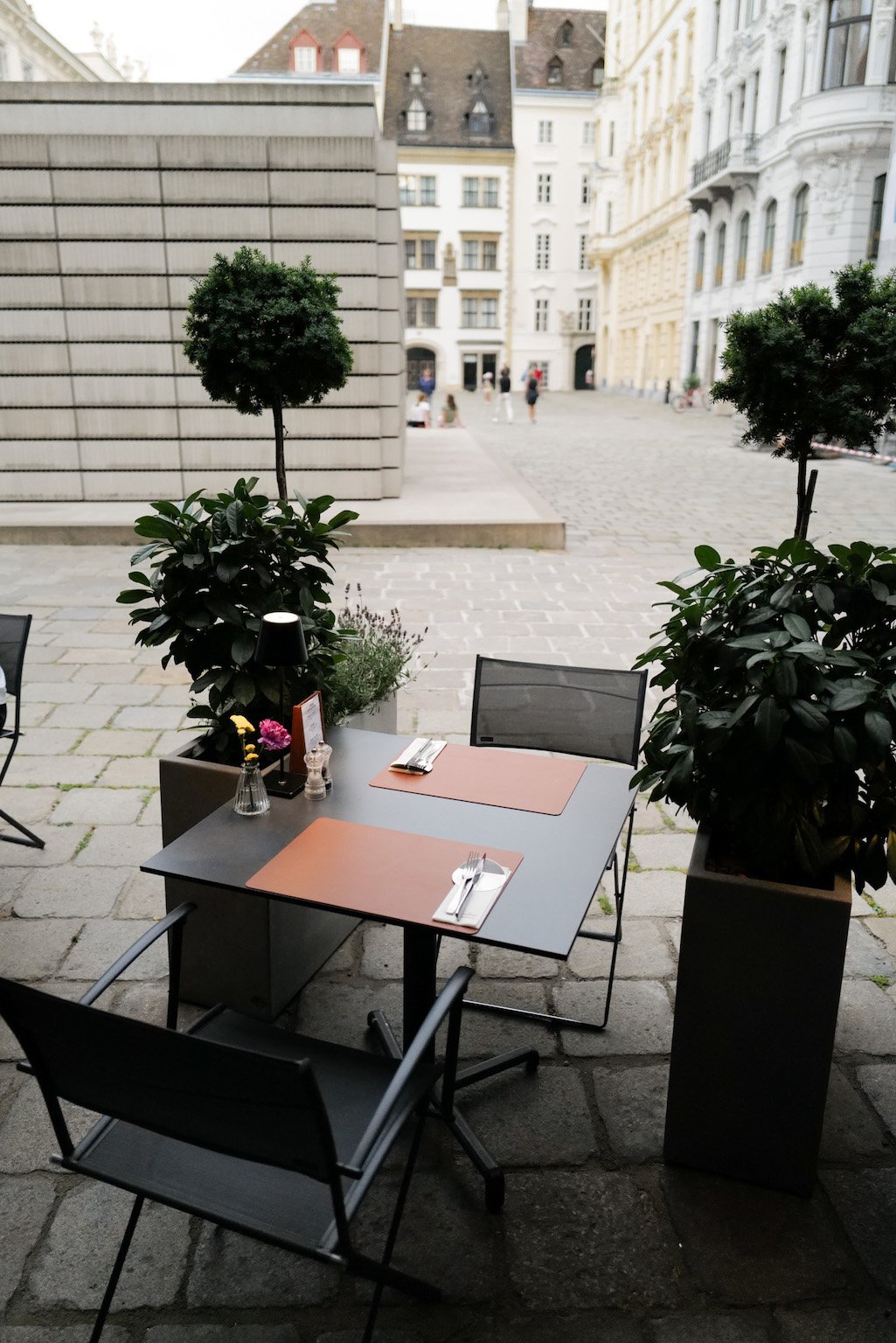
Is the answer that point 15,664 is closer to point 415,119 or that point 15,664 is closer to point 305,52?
point 305,52

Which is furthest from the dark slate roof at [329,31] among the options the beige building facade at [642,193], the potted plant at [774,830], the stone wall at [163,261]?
the potted plant at [774,830]

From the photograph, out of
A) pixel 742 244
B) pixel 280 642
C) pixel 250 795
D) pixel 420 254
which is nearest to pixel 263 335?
pixel 280 642

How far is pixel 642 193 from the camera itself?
4569 cm

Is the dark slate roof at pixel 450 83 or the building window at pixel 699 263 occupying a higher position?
the dark slate roof at pixel 450 83

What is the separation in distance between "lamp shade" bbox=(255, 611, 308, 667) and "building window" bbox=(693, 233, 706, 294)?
124 ft

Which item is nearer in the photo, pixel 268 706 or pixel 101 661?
pixel 268 706

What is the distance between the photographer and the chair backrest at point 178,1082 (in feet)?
5.44

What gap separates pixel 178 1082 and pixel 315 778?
1252 mm

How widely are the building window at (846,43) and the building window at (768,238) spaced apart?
4.69 m

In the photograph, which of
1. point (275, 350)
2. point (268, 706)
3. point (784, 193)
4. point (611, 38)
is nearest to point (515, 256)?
point (611, 38)

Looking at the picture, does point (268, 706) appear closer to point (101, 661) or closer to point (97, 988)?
point (97, 988)

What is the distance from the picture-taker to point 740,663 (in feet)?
8.31

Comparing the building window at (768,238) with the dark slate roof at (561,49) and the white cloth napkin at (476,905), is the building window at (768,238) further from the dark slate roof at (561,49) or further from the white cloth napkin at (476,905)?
the white cloth napkin at (476,905)

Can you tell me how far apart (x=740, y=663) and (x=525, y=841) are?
0.71 metres
